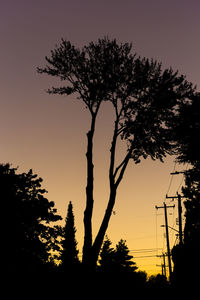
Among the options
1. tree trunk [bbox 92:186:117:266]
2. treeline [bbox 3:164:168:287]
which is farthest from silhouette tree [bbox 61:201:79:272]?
tree trunk [bbox 92:186:117:266]

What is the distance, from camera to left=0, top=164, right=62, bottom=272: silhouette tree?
31.0 m

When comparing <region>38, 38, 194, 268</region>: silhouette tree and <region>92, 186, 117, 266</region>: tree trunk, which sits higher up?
<region>38, 38, 194, 268</region>: silhouette tree

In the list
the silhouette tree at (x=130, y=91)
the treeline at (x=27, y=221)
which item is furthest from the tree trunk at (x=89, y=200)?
the treeline at (x=27, y=221)

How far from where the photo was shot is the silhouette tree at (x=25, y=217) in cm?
3098

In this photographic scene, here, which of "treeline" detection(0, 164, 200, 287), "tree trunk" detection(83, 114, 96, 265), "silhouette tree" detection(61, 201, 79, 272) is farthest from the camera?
"silhouette tree" detection(61, 201, 79, 272)

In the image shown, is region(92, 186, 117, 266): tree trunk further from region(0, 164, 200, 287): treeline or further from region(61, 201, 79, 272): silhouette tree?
region(61, 201, 79, 272): silhouette tree

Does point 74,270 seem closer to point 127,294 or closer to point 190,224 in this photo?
point 127,294

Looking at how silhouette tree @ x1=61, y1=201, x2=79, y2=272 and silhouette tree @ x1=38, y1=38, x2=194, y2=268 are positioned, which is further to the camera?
silhouette tree @ x1=61, y1=201, x2=79, y2=272

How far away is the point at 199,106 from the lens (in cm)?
2725

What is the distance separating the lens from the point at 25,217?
33.6 meters

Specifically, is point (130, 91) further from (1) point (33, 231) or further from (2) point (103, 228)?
(1) point (33, 231)

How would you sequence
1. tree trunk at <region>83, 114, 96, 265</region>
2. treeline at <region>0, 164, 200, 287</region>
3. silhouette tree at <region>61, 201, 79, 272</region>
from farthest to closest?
1. silhouette tree at <region>61, 201, 79, 272</region>
2. treeline at <region>0, 164, 200, 287</region>
3. tree trunk at <region>83, 114, 96, 265</region>

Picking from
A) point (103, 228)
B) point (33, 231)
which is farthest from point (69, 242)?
point (103, 228)

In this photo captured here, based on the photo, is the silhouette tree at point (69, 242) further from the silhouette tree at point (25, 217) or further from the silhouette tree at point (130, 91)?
the silhouette tree at point (130, 91)
